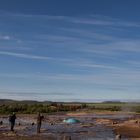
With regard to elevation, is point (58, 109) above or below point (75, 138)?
above

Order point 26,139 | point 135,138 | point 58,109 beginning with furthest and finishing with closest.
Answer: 1. point 58,109
2. point 135,138
3. point 26,139

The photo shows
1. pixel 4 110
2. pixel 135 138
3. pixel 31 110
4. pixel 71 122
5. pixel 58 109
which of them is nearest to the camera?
pixel 135 138

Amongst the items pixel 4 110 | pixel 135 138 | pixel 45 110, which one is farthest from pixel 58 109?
pixel 135 138

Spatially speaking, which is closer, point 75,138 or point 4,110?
point 75,138

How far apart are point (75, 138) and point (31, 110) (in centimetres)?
6703

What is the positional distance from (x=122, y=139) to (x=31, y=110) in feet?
223

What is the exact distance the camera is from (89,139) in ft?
125

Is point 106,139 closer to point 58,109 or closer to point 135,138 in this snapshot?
point 135,138

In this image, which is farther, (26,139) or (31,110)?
(31,110)

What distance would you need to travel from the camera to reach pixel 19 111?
103 meters

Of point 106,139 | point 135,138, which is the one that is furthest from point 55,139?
point 135,138

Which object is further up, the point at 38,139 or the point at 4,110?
the point at 4,110

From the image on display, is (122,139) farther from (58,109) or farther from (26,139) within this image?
(58,109)

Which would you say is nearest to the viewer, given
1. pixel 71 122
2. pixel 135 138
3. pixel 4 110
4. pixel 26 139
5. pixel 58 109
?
pixel 26 139
